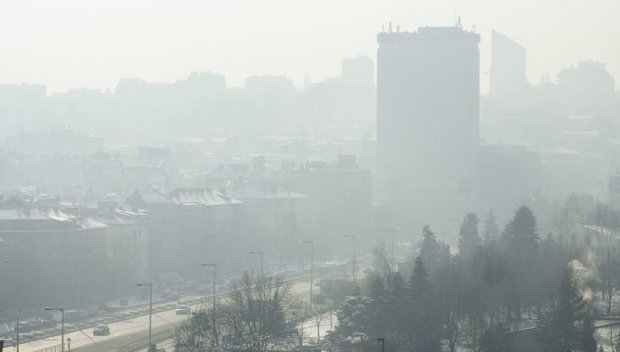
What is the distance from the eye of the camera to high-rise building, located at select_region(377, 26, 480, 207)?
4998 inches

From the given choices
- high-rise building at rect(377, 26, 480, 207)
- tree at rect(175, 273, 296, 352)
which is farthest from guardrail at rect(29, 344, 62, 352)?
high-rise building at rect(377, 26, 480, 207)

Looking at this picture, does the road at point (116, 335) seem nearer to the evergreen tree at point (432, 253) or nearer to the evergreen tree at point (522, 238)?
the evergreen tree at point (432, 253)

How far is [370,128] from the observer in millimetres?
186750

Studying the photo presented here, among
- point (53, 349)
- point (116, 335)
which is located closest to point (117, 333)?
point (116, 335)

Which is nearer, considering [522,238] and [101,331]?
[101,331]

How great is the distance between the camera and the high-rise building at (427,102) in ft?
416

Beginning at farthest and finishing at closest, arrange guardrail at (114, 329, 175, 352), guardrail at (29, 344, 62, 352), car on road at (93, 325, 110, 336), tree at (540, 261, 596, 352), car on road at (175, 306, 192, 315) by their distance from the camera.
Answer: car on road at (175, 306, 192, 315)
car on road at (93, 325, 110, 336)
guardrail at (114, 329, 175, 352)
guardrail at (29, 344, 62, 352)
tree at (540, 261, 596, 352)

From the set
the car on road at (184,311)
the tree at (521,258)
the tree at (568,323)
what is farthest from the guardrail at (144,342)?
the tree at (568,323)

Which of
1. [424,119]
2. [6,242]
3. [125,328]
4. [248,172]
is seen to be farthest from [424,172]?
[125,328]

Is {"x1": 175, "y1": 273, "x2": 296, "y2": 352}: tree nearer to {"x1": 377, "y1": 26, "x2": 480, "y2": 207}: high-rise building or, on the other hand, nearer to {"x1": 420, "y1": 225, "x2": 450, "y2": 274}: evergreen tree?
{"x1": 420, "y1": 225, "x2": 450, "y2": 274}: evergreen tree

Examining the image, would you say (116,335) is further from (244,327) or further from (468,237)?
(468,237)

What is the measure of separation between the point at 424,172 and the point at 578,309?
77891 millimetres

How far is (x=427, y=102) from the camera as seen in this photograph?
128 metres

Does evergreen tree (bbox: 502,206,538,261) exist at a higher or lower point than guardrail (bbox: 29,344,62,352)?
higher
